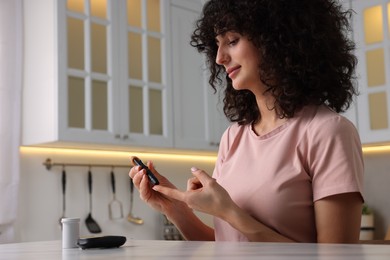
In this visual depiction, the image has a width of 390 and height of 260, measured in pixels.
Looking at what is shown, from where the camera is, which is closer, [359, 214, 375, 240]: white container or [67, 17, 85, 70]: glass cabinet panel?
[67, 17, 85, 70]: glass cabinet panel

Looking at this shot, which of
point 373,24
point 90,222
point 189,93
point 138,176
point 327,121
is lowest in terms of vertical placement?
point 90,222

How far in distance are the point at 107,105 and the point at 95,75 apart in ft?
0.57

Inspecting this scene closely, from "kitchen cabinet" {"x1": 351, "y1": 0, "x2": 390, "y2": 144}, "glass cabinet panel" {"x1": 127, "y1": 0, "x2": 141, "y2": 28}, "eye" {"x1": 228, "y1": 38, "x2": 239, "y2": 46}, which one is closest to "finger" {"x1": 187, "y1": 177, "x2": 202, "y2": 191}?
"eye" {"x1": 228, "y1": 38, "x2": 239, "y2": 46}

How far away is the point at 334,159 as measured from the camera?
52.4 inches

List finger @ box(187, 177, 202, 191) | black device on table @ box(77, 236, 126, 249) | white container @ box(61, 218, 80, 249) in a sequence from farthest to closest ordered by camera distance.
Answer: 1. finger @ box(187, 177, 202, 191)
2. white container @ box(61, 218, 80, 249)
3. black device on table @ box(77, 236, 126, 249)

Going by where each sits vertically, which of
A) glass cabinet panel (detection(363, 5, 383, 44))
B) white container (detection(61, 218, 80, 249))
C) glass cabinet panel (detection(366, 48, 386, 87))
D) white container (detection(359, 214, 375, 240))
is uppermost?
glass cabinet panel (detection(363, 5, 383, 44))

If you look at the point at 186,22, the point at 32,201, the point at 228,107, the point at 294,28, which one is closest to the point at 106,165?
the point at 32,201

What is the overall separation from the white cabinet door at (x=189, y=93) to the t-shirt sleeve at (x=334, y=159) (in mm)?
2111

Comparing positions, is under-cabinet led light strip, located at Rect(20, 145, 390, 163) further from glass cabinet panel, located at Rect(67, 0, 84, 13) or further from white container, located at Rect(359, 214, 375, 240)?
glass cabinet panel, located at Rect(67, 0, 84, 13)

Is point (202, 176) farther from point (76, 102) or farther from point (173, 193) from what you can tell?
point (76, 102)

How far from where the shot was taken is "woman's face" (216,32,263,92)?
1.51 meters

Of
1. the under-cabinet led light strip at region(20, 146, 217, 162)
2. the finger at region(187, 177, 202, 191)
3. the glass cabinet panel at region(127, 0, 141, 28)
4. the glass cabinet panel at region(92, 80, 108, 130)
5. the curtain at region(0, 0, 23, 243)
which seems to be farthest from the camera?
the glass cabinet panel at region(127, 0, 141, 28)

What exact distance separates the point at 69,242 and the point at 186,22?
255cm

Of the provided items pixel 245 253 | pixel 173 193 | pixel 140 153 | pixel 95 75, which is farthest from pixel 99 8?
pixel 245 253
